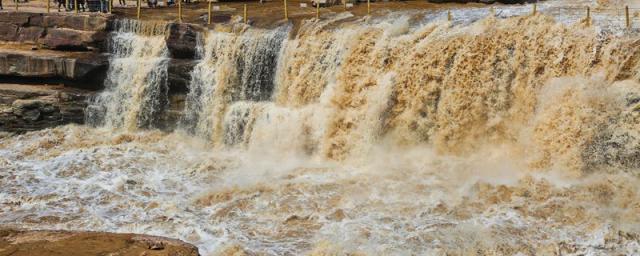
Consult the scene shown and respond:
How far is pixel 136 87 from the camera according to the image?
55.6 feet

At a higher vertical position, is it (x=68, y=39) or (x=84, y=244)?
(x=68, y=39)

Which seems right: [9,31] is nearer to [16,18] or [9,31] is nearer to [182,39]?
[16,18]

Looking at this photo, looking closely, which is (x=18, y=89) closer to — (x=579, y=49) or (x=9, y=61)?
(x=9, y=61)

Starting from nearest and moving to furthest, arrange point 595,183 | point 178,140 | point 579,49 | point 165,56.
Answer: point 595,183, point 579,49, point 178,140, point 165,56

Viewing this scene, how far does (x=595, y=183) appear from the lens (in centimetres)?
1113

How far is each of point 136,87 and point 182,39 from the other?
6.29ft

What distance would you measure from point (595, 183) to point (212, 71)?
10032 mm

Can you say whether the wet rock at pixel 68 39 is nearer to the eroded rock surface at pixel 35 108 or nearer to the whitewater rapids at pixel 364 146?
the whitewater rapids at pixel 364 146

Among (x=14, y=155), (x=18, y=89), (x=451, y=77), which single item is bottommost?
(x=14, y=155)

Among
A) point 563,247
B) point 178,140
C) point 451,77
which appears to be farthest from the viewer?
Result: point 178,140

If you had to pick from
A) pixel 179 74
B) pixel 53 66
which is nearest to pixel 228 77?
pixel 179 74

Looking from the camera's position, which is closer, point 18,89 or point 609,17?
point 609,17

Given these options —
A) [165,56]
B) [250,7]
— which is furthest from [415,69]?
[250,7]

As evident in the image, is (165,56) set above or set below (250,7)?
below
